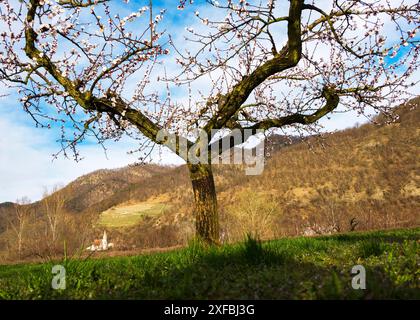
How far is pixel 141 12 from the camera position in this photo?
7504 mm

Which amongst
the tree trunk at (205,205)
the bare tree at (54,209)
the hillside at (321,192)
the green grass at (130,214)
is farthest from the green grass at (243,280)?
the green grass at (130,214)

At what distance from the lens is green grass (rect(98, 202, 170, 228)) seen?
262 feet

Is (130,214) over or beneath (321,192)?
beneath

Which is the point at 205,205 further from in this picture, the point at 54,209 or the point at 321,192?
the point at 321,192

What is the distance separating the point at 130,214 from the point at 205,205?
82221 mm

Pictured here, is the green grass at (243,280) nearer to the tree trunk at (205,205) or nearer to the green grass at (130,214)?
the tree trunk at (205,205)

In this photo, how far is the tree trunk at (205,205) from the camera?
27.1 feet

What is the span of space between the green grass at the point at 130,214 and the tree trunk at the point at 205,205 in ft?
218

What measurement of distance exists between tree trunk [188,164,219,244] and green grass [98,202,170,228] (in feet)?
218

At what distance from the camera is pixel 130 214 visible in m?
87.6

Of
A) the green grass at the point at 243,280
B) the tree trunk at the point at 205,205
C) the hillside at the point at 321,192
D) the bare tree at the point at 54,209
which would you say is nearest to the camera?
the green grass at the point at 243,280

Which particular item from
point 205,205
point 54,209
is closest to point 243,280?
point 205,205

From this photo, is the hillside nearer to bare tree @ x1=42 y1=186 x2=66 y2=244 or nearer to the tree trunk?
bare tree @ x1=42 y1=186 x2=66 y2=244

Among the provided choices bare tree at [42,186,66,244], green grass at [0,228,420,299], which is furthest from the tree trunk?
bare tree at [42,186,66,244]
